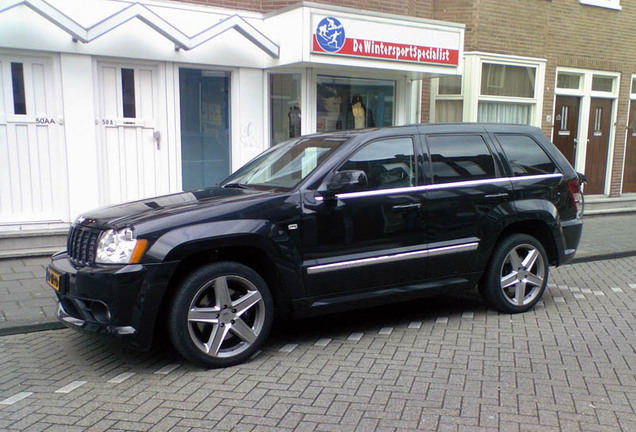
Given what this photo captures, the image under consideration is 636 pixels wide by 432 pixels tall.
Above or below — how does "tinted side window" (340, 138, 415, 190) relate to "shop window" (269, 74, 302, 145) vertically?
below

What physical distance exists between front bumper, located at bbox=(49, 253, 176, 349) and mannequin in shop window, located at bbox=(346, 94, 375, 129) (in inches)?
278

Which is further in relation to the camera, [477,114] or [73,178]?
[477,114]

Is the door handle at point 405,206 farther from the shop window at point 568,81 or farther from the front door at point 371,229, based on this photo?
the shop window at point 568,81

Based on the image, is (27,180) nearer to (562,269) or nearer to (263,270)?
(263,270)

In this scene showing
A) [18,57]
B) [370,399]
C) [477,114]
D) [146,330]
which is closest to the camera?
[370,399]

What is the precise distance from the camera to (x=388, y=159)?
5.18m

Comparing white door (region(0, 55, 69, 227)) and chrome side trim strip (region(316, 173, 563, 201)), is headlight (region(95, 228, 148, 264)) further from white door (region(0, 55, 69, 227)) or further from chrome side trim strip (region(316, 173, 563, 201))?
white door (region(0, 55, 69, 227))

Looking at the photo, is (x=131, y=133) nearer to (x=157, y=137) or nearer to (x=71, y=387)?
(x=157, y=137)

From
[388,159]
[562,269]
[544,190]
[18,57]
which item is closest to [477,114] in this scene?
[562,269]

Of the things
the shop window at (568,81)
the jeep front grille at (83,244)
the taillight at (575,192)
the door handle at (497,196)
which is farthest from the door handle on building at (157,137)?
the shop window at (568,81)

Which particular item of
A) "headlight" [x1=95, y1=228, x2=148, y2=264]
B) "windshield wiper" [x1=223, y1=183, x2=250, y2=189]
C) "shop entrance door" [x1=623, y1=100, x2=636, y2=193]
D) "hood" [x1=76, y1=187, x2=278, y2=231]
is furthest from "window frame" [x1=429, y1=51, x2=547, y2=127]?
"headlight" [x1=95, y1=228, x2=148, y2=264]

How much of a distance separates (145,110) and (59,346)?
4750 millimetres

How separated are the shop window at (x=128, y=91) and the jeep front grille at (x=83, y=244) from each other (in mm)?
4462

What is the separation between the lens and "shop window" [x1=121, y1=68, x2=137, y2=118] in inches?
341
